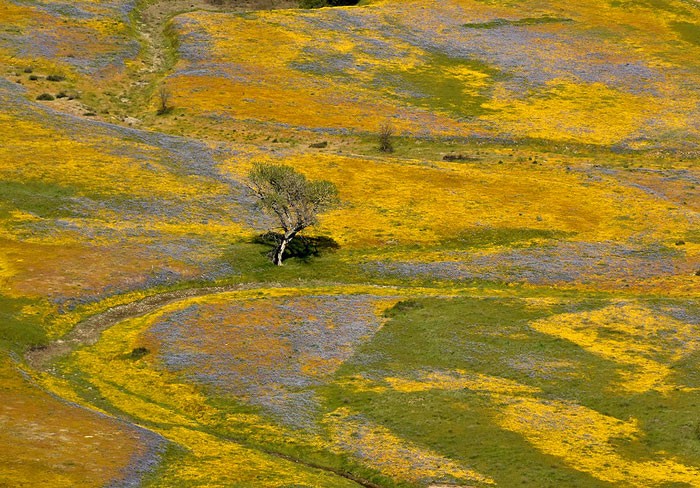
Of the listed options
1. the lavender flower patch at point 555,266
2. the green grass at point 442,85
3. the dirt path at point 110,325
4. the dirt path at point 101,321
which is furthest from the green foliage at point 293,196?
the green grass at point 442,85

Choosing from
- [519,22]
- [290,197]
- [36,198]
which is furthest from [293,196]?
[519,22]

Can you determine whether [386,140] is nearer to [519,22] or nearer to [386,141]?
[386,141]

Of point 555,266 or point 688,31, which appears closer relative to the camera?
point 555,266

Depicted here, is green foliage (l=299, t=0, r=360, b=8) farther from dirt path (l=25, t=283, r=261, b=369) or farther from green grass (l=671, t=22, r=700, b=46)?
dirt path (l=25, t=283, r=261, b=369)

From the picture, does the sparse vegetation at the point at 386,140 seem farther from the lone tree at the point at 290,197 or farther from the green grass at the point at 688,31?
the green grass at the point at 688,31

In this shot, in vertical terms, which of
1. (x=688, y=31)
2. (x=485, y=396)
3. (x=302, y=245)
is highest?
(x=688, y=31)

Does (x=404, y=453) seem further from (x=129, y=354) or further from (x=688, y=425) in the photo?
(x=129, y=354)

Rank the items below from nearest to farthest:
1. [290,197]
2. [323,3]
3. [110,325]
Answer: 1. [110,325]
2. [290,197]
3. [323,3]
